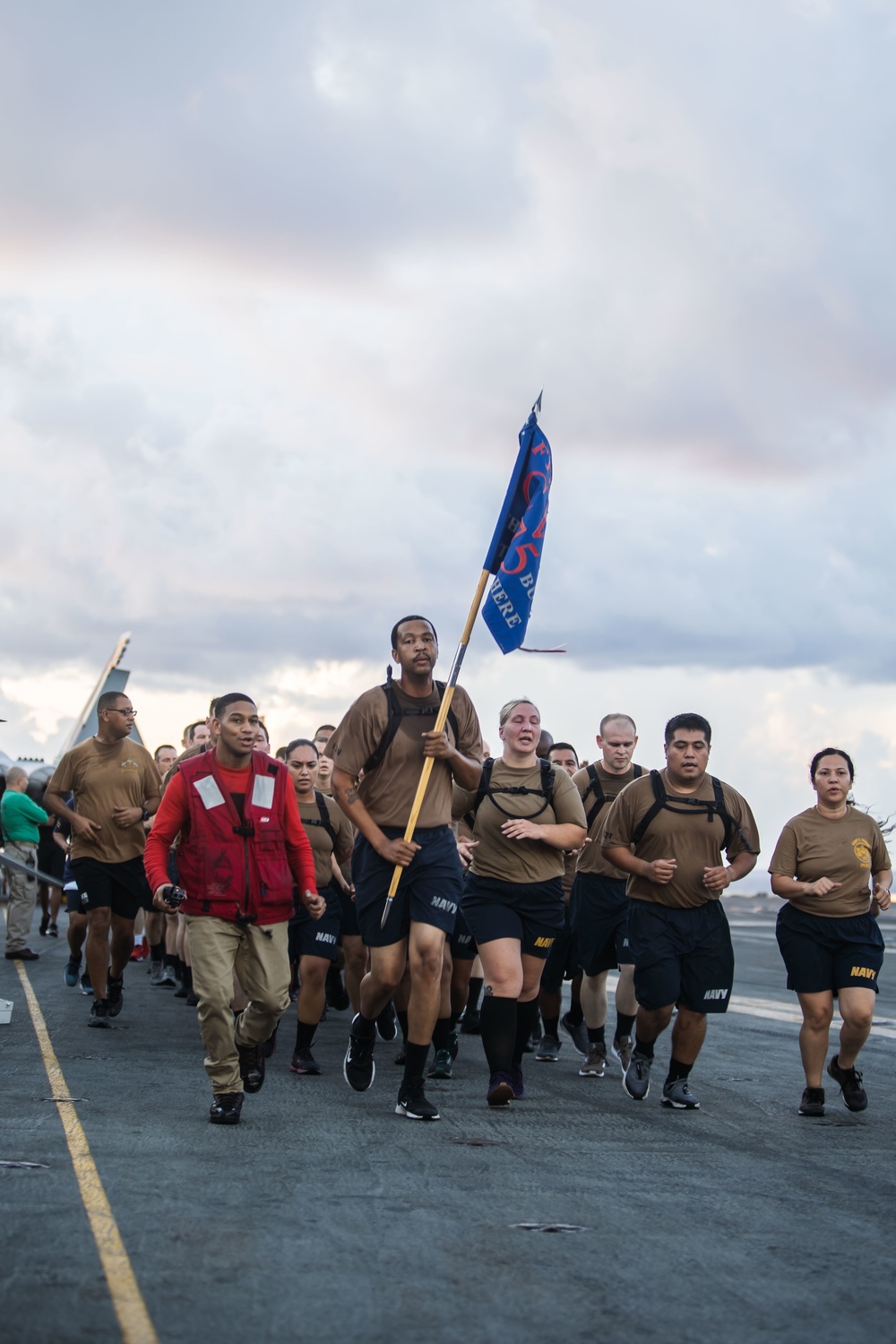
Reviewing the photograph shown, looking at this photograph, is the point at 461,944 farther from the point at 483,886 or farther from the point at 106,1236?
the point at 106,1236

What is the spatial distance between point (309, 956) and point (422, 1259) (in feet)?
15.7

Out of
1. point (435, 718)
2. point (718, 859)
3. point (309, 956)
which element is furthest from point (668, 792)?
point (309, 956)

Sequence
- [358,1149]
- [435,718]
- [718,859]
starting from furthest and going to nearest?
[718,859]
[435,718]
[358,1149]

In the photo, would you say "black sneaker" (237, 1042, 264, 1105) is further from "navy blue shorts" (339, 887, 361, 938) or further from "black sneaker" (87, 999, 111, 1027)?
"black sneaker" (87, 999, 111, 1027)

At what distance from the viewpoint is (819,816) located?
884 cm

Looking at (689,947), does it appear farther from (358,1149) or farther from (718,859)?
(358,1149)

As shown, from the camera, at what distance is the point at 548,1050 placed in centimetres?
1061

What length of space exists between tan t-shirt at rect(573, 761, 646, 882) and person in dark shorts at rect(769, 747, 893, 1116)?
1.57 m

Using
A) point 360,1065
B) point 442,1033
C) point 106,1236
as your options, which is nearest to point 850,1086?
point 442,1033

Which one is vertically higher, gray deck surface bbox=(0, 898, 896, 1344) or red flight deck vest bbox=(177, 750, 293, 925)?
red flight deck vest bbox=(177, 750, 293, 925)

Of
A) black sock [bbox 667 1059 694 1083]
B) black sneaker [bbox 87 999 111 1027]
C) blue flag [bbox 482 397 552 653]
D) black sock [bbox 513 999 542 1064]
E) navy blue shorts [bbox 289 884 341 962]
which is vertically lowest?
black sneaker [bbox 87 999 111 1027]

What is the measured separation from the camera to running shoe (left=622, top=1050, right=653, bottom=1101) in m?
8.58

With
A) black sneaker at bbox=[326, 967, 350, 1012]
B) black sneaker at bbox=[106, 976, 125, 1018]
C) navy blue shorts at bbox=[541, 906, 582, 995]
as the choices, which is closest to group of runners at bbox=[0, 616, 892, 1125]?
navy blue shorts at bbox=[541, 906, 582, 995]

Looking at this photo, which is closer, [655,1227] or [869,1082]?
[655,1227]
